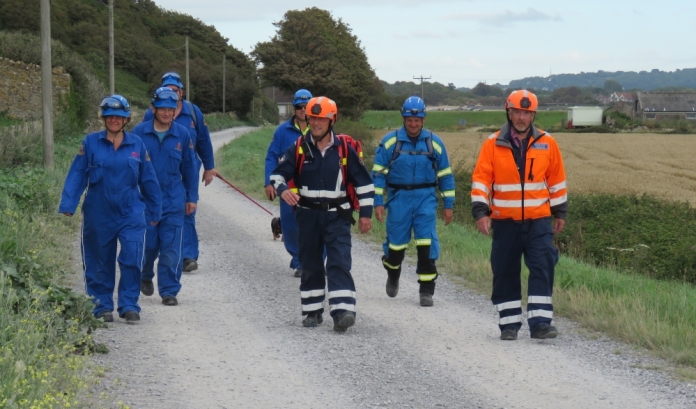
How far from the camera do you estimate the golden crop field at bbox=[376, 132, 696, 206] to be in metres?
35.1

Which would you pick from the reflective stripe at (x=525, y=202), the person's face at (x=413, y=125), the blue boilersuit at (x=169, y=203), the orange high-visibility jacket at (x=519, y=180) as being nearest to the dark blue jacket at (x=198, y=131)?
the blue boilersuit at (x=169, y=203)

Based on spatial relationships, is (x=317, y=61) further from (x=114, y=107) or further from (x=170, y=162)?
(x=114, y=107)

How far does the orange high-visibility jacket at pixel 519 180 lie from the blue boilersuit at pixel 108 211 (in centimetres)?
292

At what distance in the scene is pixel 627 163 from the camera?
51.2m

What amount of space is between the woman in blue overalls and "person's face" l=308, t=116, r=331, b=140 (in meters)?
1.56

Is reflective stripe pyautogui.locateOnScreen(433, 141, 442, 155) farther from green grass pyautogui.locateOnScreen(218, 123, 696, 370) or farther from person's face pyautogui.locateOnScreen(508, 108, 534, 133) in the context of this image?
person's face pyautogui.locateOnScreen(508, 108, 534, 133)

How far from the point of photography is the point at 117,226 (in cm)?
871

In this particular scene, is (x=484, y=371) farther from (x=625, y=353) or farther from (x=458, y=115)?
(x=458, y=115)

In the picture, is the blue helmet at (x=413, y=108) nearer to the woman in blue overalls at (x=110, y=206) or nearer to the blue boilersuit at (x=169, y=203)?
the blue boilersuit at (x=169, y=203)

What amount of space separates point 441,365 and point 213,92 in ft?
267

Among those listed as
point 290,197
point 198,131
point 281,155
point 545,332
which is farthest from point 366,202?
point 198,131

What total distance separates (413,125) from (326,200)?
151 centimetres

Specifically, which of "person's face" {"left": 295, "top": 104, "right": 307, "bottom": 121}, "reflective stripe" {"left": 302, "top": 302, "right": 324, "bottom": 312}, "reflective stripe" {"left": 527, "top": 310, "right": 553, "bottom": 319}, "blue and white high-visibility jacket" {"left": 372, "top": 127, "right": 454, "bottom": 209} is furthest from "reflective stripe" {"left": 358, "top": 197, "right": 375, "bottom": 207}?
"person's face" {"left": 295, "top": 104, "right": 307, "bottom": 121}

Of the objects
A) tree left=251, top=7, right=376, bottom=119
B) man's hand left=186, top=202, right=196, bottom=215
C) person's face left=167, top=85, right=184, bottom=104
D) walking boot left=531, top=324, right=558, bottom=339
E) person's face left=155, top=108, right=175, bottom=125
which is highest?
tree left=251, top=7, right=376, bottom=119
